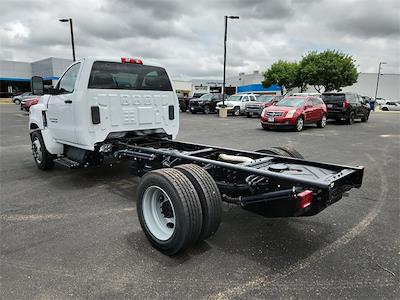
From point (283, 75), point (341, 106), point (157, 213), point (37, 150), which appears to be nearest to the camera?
point (157, 213)

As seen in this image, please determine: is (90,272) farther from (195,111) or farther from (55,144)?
(195,111)

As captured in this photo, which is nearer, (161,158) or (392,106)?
(161,158)

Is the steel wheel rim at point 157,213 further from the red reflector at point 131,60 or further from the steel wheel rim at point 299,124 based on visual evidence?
the steel wheel rim at point 299,124

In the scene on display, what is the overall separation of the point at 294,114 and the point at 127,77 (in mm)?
10595

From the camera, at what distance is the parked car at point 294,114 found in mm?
14672

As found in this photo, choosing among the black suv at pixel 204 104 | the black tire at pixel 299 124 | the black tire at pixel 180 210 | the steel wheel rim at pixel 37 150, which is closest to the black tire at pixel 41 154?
the steel wheel rim at pixel 37 150

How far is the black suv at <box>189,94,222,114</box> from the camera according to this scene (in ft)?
89.7

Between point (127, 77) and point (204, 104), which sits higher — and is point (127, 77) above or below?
above

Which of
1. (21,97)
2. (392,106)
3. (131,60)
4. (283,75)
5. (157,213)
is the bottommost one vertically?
(392,106)

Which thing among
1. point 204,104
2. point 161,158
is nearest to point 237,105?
point 204,104

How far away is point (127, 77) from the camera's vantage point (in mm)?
5797

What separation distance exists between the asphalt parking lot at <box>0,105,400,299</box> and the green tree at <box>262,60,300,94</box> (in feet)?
167

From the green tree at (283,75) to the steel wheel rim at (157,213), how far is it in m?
51.8

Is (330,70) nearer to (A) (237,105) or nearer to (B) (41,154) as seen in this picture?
(A) (237,105)
